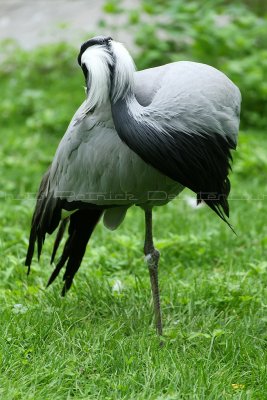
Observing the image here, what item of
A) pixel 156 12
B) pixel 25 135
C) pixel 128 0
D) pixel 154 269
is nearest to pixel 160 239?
pixel 154 269

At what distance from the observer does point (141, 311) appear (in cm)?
387

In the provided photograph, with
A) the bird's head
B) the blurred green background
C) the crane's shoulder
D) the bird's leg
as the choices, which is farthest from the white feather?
the blurred green background

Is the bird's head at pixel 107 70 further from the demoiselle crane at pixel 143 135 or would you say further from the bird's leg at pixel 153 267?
the bird's leg at pixel 153 267

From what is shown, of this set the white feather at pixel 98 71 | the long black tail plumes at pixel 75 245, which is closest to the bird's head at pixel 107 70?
the white feather at pixel 98 71

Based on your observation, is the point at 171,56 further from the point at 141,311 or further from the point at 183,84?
the point at 183,84

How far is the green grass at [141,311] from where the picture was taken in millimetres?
3115

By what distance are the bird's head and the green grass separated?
1130 mm

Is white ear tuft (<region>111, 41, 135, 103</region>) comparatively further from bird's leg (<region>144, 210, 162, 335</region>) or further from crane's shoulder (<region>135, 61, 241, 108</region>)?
bird's leg (<region>144, 210, 162, 335</region>)

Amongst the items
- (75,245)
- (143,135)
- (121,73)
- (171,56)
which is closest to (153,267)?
(75,245)

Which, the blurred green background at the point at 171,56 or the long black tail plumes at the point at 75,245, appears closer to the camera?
the long black tail plumes at the point at 75,245

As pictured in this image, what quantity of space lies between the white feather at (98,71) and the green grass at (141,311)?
1.12 metres

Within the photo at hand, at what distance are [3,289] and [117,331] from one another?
773mm

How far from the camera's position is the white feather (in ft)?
10.1

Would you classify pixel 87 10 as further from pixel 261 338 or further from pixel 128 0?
pixel 261 338
